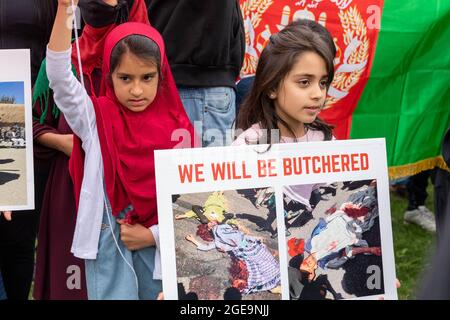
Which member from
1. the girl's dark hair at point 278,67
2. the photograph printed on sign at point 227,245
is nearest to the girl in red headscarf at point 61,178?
the girl's dark hair at point 278,67

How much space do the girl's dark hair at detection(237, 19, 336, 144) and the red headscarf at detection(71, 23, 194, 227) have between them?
0.79 feet

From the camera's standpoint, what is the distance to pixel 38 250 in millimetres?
3289

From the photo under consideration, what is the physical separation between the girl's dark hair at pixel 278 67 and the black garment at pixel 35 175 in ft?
2.81

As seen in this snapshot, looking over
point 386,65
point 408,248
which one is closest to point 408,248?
point 408,248

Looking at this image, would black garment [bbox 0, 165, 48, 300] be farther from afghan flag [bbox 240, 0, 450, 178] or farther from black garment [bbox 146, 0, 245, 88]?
afghan flag [bbox 240, 0, 450, 178]

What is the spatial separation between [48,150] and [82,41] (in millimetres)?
420

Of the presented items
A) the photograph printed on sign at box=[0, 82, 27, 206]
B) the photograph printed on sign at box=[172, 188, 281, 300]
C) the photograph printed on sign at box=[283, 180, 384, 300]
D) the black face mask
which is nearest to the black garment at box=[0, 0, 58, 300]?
the black face mask

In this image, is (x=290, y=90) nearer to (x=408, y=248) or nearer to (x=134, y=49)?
(x=134, y=49)

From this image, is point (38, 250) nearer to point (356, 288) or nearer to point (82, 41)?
point (82, 41)

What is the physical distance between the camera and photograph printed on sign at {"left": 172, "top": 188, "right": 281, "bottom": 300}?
8.24 feet

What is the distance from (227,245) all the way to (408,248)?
319 centimetres

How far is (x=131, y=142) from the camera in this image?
2.94 metres

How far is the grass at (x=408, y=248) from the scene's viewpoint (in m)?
A: 4.83

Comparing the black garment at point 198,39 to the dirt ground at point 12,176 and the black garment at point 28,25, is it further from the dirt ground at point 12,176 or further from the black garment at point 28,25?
the dirt ground at point 12,176
